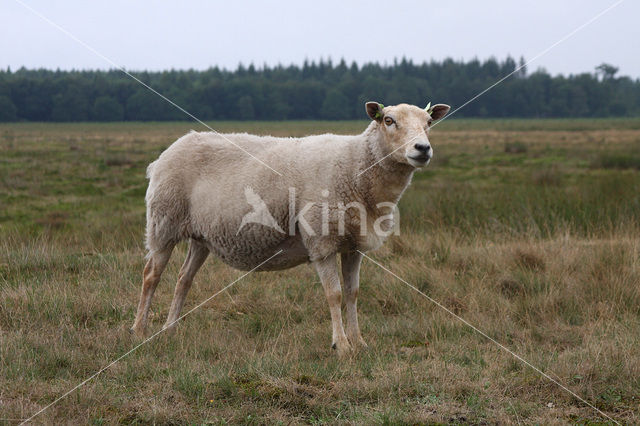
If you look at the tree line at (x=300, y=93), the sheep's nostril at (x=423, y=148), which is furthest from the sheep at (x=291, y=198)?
the tree line at (x=300, y=93)

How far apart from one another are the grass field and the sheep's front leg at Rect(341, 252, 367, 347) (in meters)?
0.19

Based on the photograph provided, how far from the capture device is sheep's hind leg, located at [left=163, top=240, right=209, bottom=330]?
6.39m

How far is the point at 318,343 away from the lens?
19.0ft

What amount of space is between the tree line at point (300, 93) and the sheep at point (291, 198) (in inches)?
2144

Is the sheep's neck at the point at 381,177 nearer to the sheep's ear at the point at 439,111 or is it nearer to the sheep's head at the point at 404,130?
the sheep's head at the point at 404,130

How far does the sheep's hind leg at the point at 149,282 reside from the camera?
20.4ft

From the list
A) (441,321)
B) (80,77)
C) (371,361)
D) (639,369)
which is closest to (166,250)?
(371,361)

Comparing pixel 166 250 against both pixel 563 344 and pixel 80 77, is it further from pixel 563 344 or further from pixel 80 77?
pixel 80 77

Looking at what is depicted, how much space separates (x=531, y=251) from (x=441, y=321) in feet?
8.60

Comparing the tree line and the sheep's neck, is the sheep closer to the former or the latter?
the sheep's neck

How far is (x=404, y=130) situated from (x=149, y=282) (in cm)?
293

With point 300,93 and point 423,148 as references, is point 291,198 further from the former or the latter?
point 300,93

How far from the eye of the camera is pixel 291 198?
18.9 feet

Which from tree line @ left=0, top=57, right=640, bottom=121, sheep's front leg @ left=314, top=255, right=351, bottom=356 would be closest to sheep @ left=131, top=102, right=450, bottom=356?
sheep's front leg @ left=314, top=255, right=351, bottom=356
